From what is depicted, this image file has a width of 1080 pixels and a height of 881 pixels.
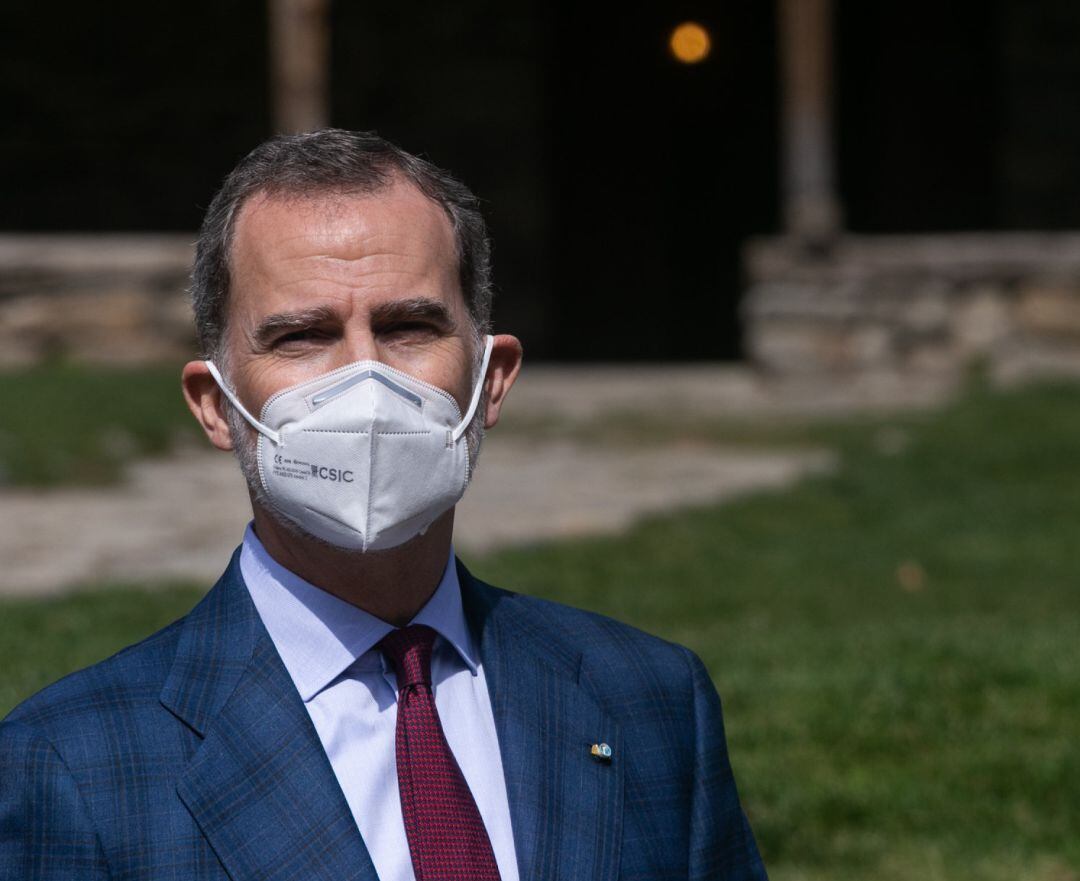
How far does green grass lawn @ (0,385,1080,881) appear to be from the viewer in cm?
435

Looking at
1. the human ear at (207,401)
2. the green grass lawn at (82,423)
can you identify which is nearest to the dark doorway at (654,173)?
the green grass lawn at (82,423)

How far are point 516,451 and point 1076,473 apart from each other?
118 inches

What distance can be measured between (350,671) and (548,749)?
0.24m

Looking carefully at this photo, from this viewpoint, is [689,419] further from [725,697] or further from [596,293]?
[725,697]

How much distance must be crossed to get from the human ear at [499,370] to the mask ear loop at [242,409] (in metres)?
0.28

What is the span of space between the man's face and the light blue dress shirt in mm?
231

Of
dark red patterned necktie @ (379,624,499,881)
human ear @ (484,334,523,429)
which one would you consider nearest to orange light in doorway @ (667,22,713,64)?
human ear @ (484,334,523,429)

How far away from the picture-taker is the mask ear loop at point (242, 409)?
6.64ft

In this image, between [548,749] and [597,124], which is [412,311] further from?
[597,124]

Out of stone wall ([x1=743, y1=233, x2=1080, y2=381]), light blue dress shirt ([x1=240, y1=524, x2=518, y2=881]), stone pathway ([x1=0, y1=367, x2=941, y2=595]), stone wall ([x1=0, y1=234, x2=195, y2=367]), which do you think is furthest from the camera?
stone wall ([x1=0, y1=234, x2=195, y2=367])

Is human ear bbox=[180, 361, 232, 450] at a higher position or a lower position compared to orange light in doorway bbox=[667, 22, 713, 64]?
lower

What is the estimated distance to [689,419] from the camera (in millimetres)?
10961

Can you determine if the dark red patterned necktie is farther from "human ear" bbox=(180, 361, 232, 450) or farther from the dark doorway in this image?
the dark doorway

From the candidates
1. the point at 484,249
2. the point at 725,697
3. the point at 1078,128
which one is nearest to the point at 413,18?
the point at 1078,128
